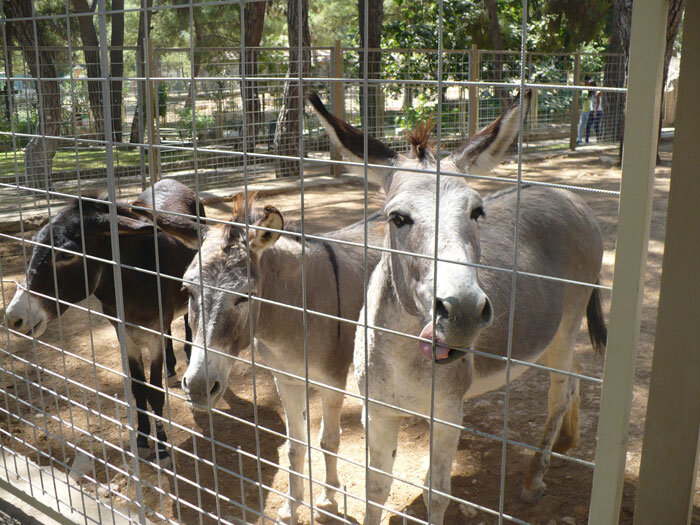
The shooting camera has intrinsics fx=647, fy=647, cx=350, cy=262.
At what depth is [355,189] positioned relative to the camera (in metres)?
12.8

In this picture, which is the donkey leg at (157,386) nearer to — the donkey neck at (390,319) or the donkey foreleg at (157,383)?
the donkey foreleg at (157,383)

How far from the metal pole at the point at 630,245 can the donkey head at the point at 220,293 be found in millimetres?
1580

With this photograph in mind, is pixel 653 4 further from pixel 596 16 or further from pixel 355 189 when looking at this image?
pixel 596 16

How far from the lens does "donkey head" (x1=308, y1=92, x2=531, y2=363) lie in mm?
1801

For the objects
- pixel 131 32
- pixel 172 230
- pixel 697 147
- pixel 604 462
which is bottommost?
pixel 604 462

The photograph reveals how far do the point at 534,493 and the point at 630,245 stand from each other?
268cm

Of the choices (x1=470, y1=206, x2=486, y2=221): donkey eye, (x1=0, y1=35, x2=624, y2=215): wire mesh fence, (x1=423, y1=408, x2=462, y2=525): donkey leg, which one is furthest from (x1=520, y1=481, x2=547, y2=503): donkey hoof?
(x1=0, y1=35, x2=624, y2=215): wire mesh fence

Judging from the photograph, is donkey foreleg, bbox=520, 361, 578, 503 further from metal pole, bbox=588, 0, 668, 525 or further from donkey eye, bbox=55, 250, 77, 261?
donkey eye, bbox=55, 250, 77, 261

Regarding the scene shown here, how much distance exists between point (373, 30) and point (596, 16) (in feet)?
34.1

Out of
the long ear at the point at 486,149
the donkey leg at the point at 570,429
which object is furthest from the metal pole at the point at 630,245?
the donkey leg at the point at 570,429

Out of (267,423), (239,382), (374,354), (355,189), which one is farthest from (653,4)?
(355,189)

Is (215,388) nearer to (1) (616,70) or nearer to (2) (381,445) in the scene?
(2) (381,445)

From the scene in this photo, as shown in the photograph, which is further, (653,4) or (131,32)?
(131,32)

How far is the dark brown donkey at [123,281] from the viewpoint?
12.1ft
